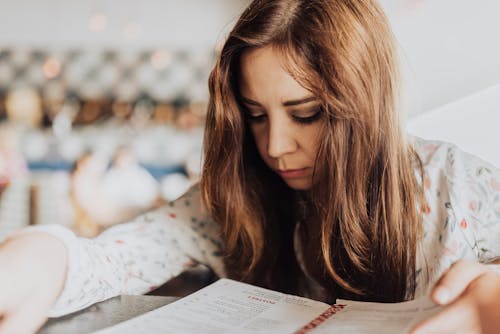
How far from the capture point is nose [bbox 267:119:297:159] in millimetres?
825

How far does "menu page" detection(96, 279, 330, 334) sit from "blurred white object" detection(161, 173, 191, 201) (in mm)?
1982

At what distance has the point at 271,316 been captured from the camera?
0.63m

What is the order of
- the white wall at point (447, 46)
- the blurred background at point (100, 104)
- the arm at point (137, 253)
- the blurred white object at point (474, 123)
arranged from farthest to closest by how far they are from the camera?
1. the blurred background at point (100, 104)
2. the white wall at point (447, 46)
3. the blurred white object at point (474, 123)
4. the arm at point (137, 253)

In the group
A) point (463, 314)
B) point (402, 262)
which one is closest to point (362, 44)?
point (402, 262)

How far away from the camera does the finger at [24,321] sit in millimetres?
589

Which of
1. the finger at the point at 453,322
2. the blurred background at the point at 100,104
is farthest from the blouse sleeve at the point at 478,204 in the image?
the blurred background at the point at 100,104

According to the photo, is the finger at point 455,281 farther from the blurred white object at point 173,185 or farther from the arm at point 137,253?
the blurred white object at point 173,185

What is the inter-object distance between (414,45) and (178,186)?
1.67 m

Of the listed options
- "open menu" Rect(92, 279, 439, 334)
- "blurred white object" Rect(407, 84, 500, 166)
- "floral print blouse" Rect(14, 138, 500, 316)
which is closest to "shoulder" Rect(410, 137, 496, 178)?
"floral print blouse" Rect(14, 138, 500, 316)

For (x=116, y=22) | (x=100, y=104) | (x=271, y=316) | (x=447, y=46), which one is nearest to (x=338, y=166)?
(x=271, y=316)

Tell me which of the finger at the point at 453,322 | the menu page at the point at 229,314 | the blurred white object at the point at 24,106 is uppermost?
the finger at the point at 453,322

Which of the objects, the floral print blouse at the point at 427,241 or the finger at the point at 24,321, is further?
the floral print blouse at the point at 427,241

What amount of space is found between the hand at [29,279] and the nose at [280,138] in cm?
34

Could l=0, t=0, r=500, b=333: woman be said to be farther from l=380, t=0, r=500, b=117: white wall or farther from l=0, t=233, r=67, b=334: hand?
l=380, t=0, r=500, b=117: white wall
